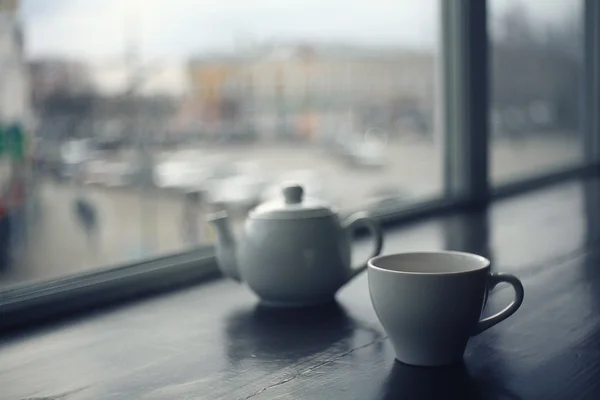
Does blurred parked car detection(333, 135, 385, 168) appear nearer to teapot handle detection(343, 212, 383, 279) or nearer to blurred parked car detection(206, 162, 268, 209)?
blurred parked car detection(206, 162, 268, 209)

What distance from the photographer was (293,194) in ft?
3.09

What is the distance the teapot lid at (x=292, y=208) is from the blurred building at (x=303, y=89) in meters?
0.78

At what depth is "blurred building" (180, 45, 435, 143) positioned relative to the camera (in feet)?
5.64

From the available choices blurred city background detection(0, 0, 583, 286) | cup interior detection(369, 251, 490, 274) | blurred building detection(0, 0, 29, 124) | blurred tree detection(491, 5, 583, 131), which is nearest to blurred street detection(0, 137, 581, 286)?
blurred city background detection(0, 0, 583, 286)

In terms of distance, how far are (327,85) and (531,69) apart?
1.12 m

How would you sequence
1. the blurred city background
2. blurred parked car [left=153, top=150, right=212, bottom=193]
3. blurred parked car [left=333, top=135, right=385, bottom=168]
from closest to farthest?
the blurred city background < blurred parked car [left=153, top=150, right=212, bottom=193] < blurred parked car [left=333, top=135, right=385, bottom=168]

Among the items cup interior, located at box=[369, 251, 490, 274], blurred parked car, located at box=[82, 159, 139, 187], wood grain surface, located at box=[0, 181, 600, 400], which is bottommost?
wood grain surface, located at box=[0, 181, 600, 400]

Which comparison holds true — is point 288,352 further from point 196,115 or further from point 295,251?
point 196,115

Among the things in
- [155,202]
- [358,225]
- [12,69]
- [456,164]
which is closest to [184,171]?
[155,202]

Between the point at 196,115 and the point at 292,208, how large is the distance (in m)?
0.87

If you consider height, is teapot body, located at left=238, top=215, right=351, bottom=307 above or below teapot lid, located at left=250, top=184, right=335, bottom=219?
below

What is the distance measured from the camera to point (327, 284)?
3.10 ft

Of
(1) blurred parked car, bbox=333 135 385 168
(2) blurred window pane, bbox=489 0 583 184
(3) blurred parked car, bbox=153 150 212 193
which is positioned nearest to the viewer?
(3) blurred parked car, bbox=153 150 212 193

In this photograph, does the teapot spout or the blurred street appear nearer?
the teapot spout
